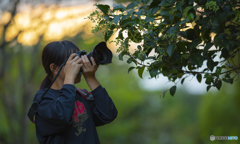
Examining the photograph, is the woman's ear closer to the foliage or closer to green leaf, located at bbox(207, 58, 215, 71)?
the foliage

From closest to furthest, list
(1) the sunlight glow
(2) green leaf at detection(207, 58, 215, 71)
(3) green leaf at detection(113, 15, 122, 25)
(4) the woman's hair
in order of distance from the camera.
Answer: (3) green leaf at detection(113, 15, 122, 25) < (2) green leaf at detection(207, 58, 215, 71) < (4) the woman's hair < (1) the sunlight glow

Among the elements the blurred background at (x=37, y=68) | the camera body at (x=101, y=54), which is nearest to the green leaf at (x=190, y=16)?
the camera body at (x=101, y=54)

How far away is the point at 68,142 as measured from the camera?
3.08ft

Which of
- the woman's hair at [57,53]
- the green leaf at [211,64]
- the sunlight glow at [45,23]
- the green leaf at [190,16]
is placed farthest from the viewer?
→ the sunlight glow at [45,23]

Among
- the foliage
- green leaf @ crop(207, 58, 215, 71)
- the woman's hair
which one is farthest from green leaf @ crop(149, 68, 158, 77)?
the woman's hair

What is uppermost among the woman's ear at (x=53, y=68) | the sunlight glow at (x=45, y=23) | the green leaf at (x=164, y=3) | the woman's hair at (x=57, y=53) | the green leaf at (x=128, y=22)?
the sunlight glow at (x=45, y=23)

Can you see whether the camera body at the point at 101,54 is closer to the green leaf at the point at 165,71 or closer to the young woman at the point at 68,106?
the young woman at the point at 68,106

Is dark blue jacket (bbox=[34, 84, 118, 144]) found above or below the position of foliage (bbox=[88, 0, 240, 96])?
below

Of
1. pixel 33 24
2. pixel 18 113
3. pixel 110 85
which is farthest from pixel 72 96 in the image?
pixel 110 85

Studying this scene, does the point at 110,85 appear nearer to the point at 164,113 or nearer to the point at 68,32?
the point at 68,32

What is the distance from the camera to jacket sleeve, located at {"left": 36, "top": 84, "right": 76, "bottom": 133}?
0.87 metres

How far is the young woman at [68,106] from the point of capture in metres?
0.89

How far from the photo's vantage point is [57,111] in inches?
34.4

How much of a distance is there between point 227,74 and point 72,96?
744mm
